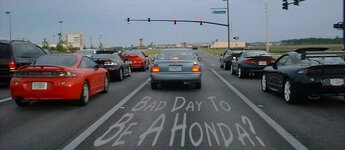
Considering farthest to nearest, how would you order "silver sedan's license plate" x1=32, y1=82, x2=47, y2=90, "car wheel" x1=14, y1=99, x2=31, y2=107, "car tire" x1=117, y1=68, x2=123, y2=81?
"car tire" x1=117, y1=68, x2=123, y2=81 → "car wheel" x1=14, y1=99, x2=31, y2=107 → "silver sedan's license plate" x1=32, y1=82, x2=47, y2=90

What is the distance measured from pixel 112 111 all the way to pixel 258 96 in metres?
4.50

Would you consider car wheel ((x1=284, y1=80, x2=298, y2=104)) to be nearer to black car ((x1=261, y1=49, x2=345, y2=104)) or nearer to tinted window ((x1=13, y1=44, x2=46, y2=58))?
black car ((x1=261, y1=49, x2=345, y2=104))

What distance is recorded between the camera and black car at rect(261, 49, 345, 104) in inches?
307

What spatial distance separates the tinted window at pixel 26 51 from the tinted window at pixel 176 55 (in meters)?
5.33

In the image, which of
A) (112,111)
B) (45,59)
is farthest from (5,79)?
(112,111)

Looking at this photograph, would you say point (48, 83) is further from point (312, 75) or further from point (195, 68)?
point (312, 75)

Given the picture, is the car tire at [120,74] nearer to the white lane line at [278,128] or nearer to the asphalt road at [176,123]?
the asphalt road at [176,123]

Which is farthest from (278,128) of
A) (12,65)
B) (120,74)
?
(120,74)

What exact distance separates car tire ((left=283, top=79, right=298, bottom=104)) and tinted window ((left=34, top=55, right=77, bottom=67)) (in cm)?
541

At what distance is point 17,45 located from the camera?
1322 cm

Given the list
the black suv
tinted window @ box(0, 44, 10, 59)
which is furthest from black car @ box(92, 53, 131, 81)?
tinted window @ box(0, 44, 10, 59)

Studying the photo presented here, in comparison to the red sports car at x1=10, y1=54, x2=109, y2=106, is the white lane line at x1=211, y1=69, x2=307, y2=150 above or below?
below

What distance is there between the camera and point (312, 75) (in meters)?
7.86

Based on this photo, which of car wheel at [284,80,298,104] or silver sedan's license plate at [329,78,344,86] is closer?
silver sedan's license plate at [329,78,344,86]
